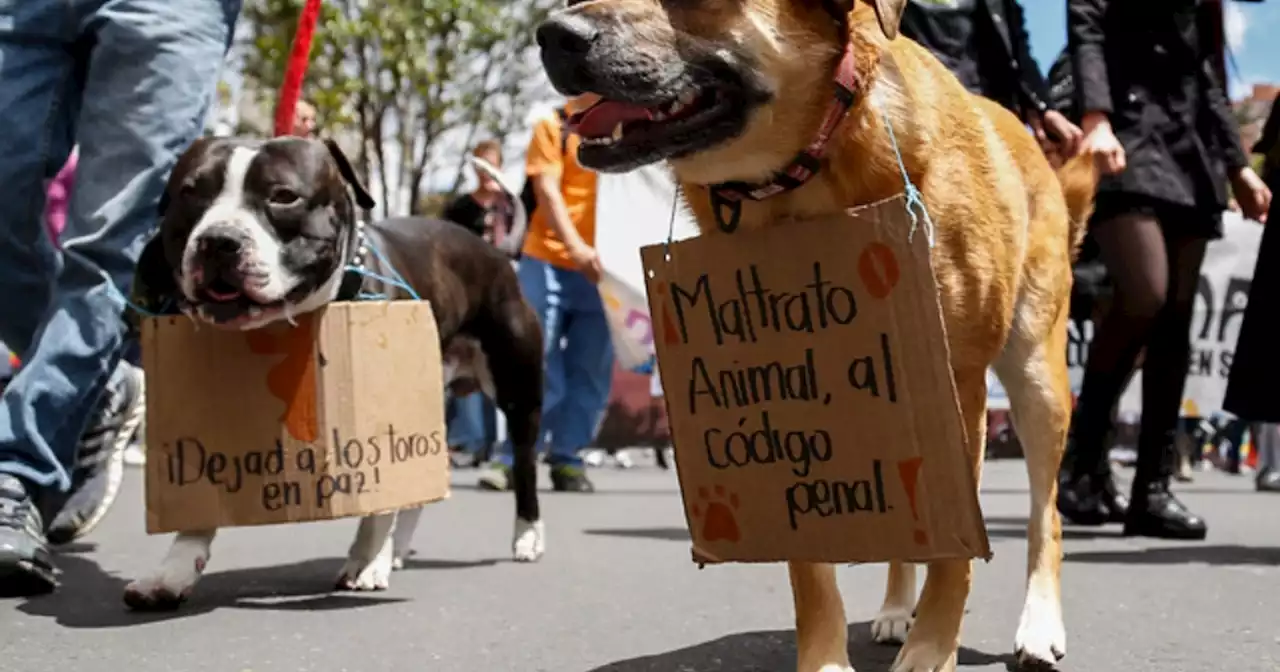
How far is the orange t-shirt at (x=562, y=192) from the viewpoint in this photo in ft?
23.9

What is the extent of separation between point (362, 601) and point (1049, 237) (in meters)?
1.99

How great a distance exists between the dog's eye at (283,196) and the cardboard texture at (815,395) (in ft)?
4.34

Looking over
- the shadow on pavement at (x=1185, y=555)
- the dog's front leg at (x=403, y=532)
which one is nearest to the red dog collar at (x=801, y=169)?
the dog's front leg at (x=403, y=532)

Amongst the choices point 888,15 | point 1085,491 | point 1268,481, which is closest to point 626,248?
point 1085,491

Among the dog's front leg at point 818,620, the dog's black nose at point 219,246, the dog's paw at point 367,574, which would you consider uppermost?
the dog's black nose at point 219,246

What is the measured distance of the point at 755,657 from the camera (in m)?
2.84

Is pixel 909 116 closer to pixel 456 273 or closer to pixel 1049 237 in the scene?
pixel 1049 237

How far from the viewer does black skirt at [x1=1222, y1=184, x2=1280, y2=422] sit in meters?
4.64

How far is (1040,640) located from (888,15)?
1.27 metres

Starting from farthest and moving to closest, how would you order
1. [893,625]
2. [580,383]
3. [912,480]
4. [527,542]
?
[580,383], [527,542], [893,625], [912,480]

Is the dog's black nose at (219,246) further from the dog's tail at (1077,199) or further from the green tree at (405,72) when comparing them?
the green tree at (405,72)

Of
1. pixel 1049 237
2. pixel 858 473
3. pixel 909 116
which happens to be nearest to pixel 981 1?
pixel 1049 237

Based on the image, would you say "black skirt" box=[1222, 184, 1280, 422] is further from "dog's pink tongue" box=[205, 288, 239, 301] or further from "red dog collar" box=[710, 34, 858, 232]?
"dog's pink tongue" box=[205, 288, 239, 301]

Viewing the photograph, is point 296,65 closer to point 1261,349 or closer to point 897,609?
point 897,609
